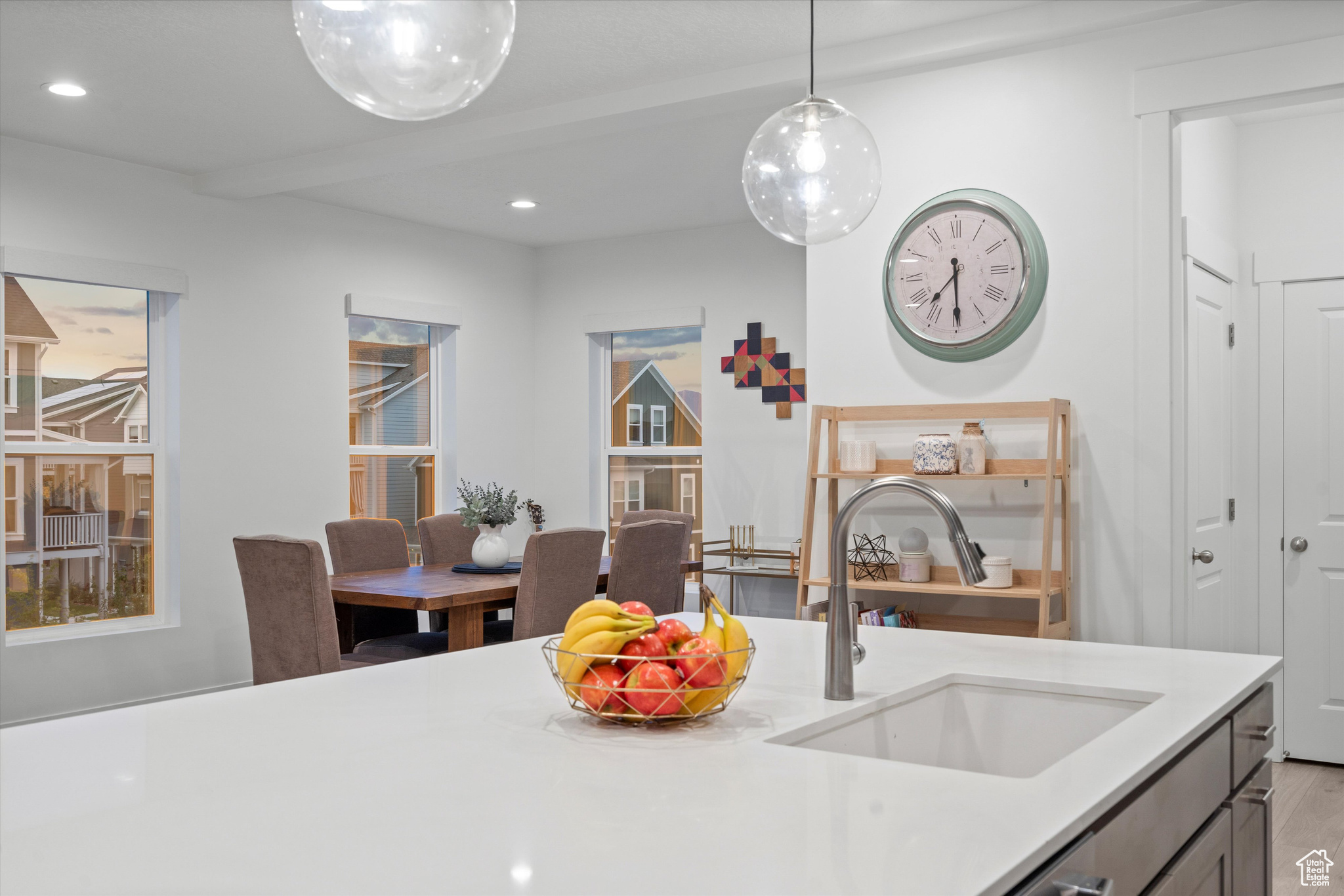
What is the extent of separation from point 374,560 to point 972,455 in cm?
267

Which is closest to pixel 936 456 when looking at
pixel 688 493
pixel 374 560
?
pixel 374 560

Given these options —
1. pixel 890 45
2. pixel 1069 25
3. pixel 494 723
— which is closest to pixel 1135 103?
pixel 1069 25

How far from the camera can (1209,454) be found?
3873mm

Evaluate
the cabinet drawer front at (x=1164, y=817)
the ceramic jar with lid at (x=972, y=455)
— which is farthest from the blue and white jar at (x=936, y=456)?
the cabinet drawer front at (x=1164, y=817)

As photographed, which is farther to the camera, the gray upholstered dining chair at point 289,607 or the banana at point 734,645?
the gray upholstered dining chair at point 289,607

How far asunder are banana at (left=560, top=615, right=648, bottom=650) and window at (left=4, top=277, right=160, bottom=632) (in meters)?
4.19

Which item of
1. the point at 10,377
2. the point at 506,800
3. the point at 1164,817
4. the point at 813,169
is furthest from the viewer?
the point at 10,377

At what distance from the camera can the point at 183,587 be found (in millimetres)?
5035

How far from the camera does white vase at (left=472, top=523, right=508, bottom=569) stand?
4449 millimetres

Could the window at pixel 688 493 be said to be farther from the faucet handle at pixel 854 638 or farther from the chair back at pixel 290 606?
the faucet handle at pixel 854 638

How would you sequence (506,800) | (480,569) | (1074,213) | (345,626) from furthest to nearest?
(480,569), (345,626), (1074,213), (506,800)

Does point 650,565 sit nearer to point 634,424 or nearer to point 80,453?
point 634,424

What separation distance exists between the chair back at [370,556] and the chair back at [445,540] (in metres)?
0.19

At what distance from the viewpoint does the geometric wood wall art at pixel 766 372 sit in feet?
19.4
